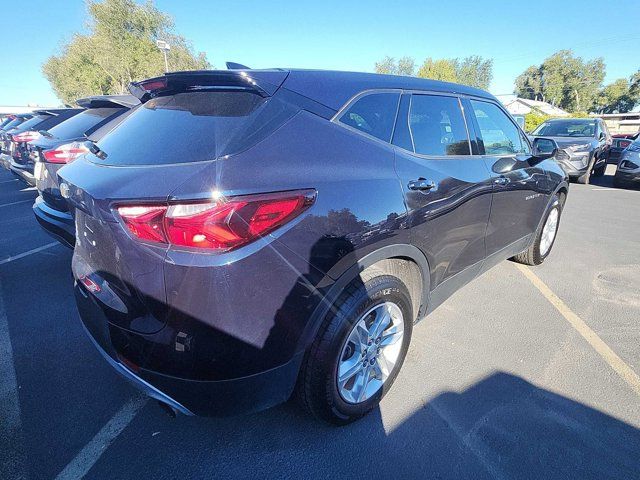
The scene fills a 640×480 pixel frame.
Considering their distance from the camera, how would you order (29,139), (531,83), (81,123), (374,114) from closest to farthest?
(374,114) → (81,123) → (29,139) → (531,83)

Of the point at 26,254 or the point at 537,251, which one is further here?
the point at 26,254

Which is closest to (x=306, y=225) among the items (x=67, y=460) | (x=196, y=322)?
(x=196, y=322)

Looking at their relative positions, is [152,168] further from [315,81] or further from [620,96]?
[620,96]

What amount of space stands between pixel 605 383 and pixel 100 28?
1577 inches

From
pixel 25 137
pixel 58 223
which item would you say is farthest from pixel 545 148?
pixel 25 137

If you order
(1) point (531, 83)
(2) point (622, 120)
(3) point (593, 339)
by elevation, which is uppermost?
(1) point (531, 83)

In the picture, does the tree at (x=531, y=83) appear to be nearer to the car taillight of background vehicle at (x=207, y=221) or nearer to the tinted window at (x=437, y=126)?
the tinted window at (x=437, y=126)

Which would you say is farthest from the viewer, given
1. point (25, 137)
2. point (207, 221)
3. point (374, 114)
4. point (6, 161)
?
point (6, 161)

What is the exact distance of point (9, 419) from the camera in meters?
2.11

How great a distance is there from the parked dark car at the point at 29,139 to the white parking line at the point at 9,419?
472 centimetres

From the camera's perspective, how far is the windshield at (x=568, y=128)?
428 inches

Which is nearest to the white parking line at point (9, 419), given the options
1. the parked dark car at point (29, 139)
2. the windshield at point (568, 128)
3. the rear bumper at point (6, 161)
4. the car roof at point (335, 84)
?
the car roof at point (335, 84)

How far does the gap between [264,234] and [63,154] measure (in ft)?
12.9

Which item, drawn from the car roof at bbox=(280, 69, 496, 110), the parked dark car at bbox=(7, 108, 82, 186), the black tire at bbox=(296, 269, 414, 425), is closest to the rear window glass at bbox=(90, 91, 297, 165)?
the car roof at bbox=(280, 69, 496, 110)
